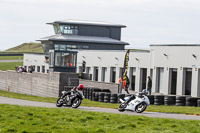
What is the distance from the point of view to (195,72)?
137ft

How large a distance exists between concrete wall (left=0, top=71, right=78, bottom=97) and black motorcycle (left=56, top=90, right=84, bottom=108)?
63.3ft

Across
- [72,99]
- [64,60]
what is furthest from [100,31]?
[72,99]

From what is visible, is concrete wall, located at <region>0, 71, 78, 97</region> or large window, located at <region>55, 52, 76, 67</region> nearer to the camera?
concrete wall, located at <region>0, 71, 78, 97</region>

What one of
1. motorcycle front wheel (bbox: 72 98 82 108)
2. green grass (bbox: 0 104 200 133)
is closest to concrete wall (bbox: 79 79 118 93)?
motorcycle front wheel (bbox: 72 98 82 108)

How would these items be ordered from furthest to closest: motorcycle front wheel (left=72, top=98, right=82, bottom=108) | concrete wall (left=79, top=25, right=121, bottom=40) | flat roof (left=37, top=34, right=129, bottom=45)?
concrete wall (left=79, top=25, right=121, bottom=40)
flat roof (left=37, top=34, right=129, bottom=45)
motorcycle front wheel (left=72, top=98, right=82, bottom=108)

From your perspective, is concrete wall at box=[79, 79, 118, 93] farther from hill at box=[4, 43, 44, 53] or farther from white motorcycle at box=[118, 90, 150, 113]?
hill at box=[4, 43, 44, 53]

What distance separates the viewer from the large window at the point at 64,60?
2222 inches

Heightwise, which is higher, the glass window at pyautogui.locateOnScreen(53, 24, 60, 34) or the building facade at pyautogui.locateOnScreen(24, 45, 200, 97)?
the glass window at pyautogui.locateOnScreen(53, 24, 60, 34)

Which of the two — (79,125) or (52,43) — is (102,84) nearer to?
(79,125)

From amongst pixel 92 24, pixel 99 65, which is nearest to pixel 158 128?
pixel 99 65

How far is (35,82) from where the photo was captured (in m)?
55.2

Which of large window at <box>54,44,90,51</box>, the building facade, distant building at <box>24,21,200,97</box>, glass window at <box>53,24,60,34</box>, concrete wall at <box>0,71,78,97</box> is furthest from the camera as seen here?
glass window at <box>53,24,60,34</box>

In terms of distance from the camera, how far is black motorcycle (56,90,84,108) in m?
27.3

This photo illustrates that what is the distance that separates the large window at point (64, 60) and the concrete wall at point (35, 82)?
303cm
